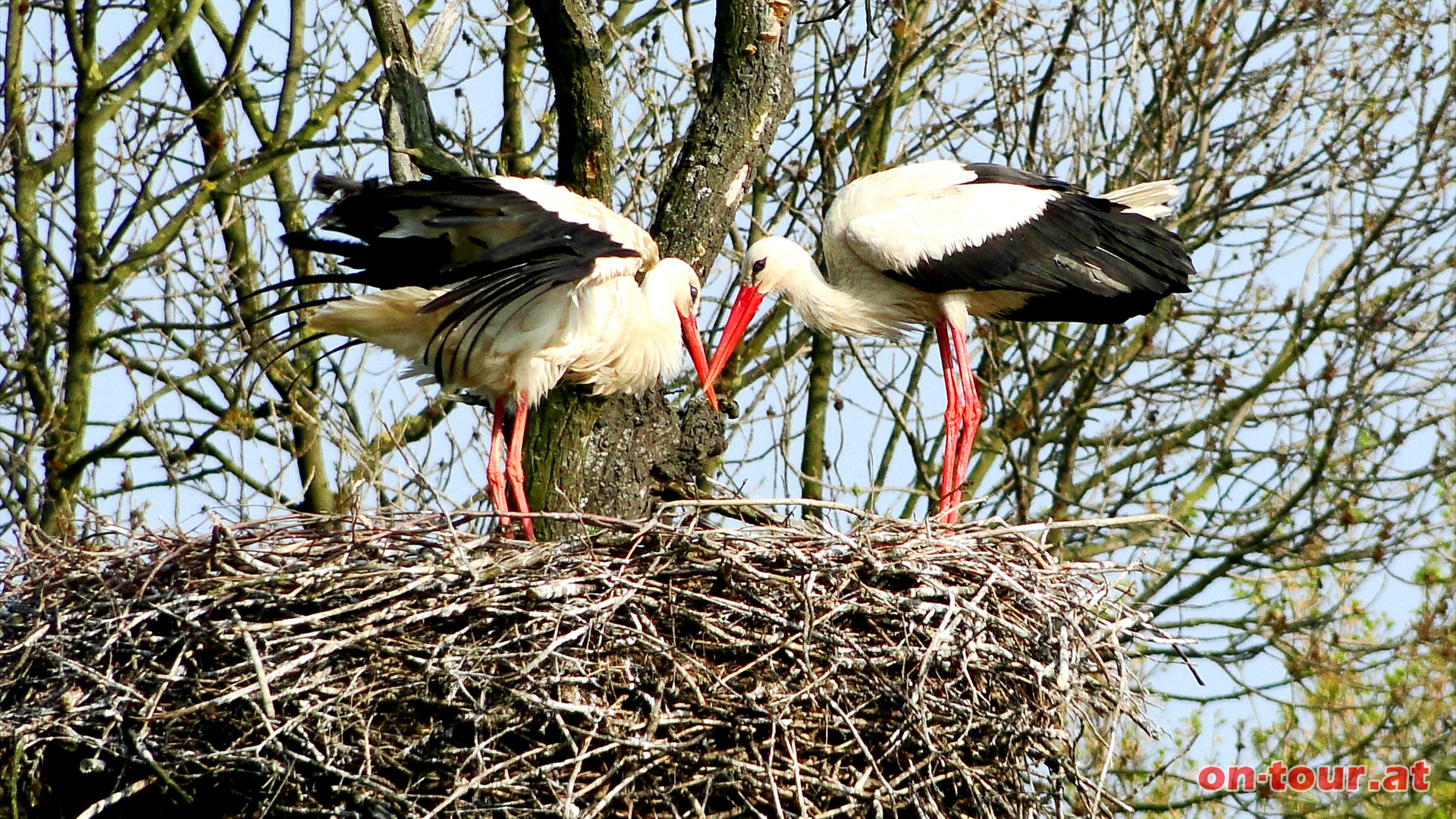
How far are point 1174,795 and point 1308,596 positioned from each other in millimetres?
1648

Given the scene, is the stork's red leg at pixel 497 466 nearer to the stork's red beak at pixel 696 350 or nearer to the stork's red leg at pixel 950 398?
the stork's red beak at pixel 696 350

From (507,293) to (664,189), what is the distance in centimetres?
106

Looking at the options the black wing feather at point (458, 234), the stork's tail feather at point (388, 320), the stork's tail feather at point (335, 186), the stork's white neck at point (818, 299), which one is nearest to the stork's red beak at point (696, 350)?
the stork's white neck at point (818, 299)

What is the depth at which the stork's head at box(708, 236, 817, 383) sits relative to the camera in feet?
22.1

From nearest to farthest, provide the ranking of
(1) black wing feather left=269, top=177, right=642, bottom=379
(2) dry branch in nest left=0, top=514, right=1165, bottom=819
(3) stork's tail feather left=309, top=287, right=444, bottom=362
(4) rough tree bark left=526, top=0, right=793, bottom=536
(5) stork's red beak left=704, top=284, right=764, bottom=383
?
(2) dry branch in nest left=0, top=514, right=1165, bottom=819, (1) black wing feather left=269, top=177, right=642, bottom=379, (4) rough tree bark left=526, top=0, right=793, bottom=536, (3) stork's tail feather left=309, top=287, right=444, bottom=362, (5) stork's red beak left=704, top=284, right=764, bottom=383

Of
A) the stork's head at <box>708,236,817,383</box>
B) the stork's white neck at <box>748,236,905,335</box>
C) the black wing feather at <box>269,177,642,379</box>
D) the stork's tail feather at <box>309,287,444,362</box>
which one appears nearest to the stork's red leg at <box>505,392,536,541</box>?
the stork's tail feather at <box>309,287,444,362</box>

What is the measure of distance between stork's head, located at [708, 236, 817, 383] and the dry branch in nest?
7.47ft

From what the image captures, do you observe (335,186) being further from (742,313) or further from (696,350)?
(742,313)

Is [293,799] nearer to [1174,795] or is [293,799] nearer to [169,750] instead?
[169,750]

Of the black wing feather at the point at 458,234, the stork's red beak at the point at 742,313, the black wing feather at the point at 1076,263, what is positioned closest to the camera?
the black wing feather at the point at 458,234

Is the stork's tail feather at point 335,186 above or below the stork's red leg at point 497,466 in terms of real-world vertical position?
above

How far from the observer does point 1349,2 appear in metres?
8.48

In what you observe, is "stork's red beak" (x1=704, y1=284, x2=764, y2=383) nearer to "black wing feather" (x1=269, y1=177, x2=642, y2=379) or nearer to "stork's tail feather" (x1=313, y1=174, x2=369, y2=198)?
"black wing feather" (x1=269, y1=177, x2=642, y2=379)

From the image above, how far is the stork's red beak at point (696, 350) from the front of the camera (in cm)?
600
